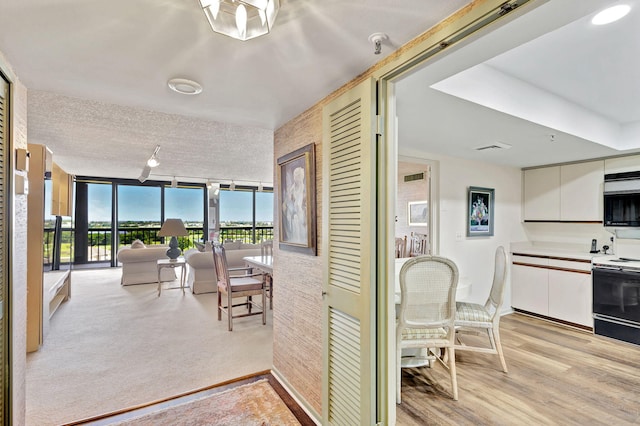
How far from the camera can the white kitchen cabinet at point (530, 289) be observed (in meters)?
4.11

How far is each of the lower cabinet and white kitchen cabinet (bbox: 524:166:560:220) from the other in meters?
0.66

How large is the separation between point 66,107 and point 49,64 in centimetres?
180

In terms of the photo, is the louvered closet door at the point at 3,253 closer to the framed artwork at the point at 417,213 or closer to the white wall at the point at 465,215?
the white wall at the point at 465,215

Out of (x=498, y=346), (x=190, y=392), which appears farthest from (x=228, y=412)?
(x=498, y=346)

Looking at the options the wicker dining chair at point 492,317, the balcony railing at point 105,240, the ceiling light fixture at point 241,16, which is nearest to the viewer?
the ceiling light fixture at point 241,16

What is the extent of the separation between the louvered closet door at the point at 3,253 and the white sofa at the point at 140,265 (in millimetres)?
4830

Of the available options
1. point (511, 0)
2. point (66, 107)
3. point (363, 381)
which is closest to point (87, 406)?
point (363, 381)

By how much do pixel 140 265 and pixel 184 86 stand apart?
17.7ft

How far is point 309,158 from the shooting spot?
2105 millimetres

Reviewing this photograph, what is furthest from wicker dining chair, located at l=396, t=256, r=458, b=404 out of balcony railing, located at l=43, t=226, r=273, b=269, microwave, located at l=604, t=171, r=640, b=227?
balcony railing, located at l=43, t=226, r=273, b=269

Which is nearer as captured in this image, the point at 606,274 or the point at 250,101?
the point at 250,101

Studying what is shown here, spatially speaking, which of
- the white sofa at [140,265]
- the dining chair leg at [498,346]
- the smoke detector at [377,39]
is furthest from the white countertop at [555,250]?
the white sofa at [140,265]

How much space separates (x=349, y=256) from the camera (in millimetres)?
1681

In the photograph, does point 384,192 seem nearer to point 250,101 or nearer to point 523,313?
point 250,101
